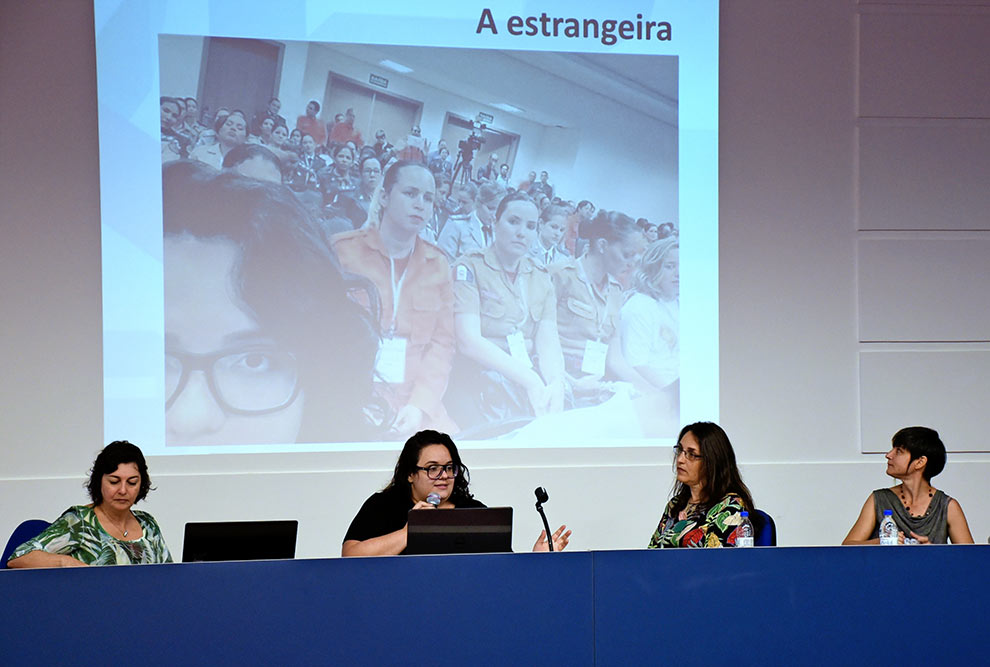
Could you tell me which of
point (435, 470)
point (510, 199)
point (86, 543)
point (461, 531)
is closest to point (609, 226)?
point (510, 199)

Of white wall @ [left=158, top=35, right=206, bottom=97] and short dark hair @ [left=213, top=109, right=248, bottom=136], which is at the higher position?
white wall @ [left=158, top=35, right=206, bottom=97]

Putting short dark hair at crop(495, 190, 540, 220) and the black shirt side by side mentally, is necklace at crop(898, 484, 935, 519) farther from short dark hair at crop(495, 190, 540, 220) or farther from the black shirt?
short dark hair at crop(495, 190, 540, 220)

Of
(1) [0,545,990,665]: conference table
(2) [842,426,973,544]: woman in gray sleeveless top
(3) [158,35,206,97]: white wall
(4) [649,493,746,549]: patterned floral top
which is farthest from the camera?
(3) [158,35,206,97]: white wall

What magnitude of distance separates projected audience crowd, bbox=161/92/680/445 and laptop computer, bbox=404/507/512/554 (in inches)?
78.5

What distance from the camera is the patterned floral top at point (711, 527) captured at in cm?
319

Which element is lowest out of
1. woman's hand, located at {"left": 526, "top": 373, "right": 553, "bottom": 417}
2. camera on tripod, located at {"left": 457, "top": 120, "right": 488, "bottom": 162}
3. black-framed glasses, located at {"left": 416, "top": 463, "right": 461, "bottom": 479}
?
black-framed glasses, located at {"left": 416, "top": 463, "right": 461, "bottom": 479}

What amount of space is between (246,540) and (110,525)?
569 millimetres

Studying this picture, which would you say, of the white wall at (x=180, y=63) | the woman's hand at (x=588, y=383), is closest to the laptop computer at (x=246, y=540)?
the woman's hand at (x=588, y=383)

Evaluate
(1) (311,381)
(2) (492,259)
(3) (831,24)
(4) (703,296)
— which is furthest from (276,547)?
(3) (831,24)

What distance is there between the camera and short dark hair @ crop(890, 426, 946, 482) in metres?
3.61

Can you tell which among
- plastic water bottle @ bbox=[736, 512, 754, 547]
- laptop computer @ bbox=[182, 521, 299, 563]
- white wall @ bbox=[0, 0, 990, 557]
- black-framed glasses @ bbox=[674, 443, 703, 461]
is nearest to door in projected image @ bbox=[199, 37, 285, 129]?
white wall @ bbox=[0, 0, 990, 557]

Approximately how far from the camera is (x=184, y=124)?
4.50 meters

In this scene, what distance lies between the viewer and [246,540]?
2805 mm

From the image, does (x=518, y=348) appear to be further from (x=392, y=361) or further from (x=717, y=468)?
(x=717, y=468)
